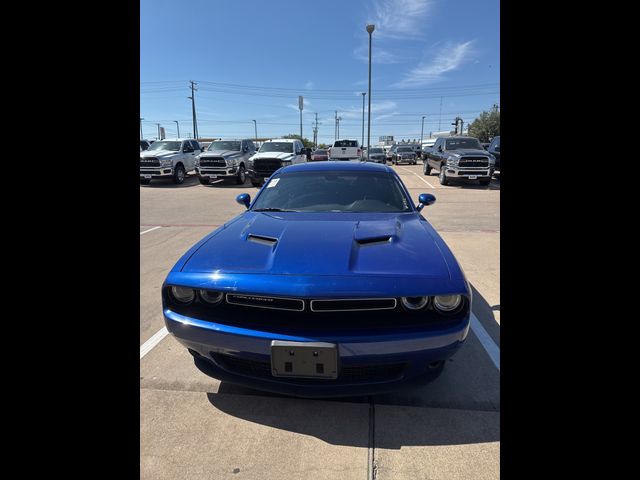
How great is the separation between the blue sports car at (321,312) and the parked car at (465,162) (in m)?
13.6

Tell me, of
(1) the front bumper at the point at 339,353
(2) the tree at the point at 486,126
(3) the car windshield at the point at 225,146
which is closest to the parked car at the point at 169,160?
(3) the car windshield at the point at 225,146

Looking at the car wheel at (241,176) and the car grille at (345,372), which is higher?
the car wheel at (241,176)

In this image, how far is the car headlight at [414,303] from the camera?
189 centimetres

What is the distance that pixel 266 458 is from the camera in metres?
1.83

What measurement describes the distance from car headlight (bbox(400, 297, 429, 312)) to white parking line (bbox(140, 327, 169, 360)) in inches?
83.0

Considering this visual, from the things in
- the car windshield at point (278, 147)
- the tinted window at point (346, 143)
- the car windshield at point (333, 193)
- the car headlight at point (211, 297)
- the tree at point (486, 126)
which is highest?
the tree at point (486, 126)

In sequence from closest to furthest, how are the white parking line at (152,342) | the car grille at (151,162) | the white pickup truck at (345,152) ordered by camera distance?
the white parking line at (152,342), the car grille at (151,162), the white pickup truck at (345,152)

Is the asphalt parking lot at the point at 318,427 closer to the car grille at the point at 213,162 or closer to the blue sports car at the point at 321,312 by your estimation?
the blue sports car at the point at 321,312

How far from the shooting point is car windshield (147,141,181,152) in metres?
17.3

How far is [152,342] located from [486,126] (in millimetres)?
64802

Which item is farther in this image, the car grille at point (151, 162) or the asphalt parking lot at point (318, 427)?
the car grille at point (151, 162)
